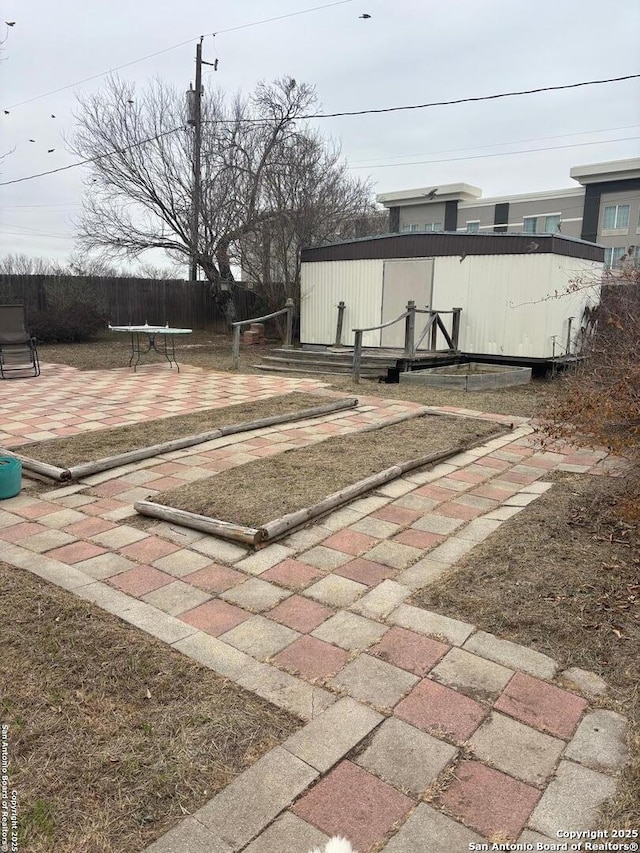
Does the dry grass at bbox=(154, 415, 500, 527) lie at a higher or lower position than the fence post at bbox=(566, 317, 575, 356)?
lower

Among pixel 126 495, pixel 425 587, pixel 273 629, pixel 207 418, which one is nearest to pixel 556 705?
pixel 425 587

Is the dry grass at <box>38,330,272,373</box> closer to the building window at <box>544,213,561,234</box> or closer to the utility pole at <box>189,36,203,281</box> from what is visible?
the utility pole at <box>189,36,203,281</box>

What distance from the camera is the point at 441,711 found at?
6.06 ft

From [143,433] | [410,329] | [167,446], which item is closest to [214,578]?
[167,446]

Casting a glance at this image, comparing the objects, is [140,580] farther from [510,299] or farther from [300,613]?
[510,299]

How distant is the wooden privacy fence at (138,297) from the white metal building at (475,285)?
4632 millimetres

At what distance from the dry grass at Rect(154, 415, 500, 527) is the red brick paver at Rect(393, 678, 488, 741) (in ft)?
4.69

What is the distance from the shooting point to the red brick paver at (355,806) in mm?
1418

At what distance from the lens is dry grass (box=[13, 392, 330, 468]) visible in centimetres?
456

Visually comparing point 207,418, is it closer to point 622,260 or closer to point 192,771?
point 192,771

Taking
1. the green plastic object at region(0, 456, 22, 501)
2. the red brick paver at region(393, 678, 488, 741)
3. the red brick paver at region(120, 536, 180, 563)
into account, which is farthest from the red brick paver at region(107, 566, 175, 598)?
the green plastic object at region(0, 456, 22, 501)

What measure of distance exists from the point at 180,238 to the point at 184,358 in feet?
16.3

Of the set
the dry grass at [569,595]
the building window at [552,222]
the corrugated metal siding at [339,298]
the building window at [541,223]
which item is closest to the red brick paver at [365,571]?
the dry grass at [569,595]

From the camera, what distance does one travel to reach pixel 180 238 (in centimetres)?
1519
